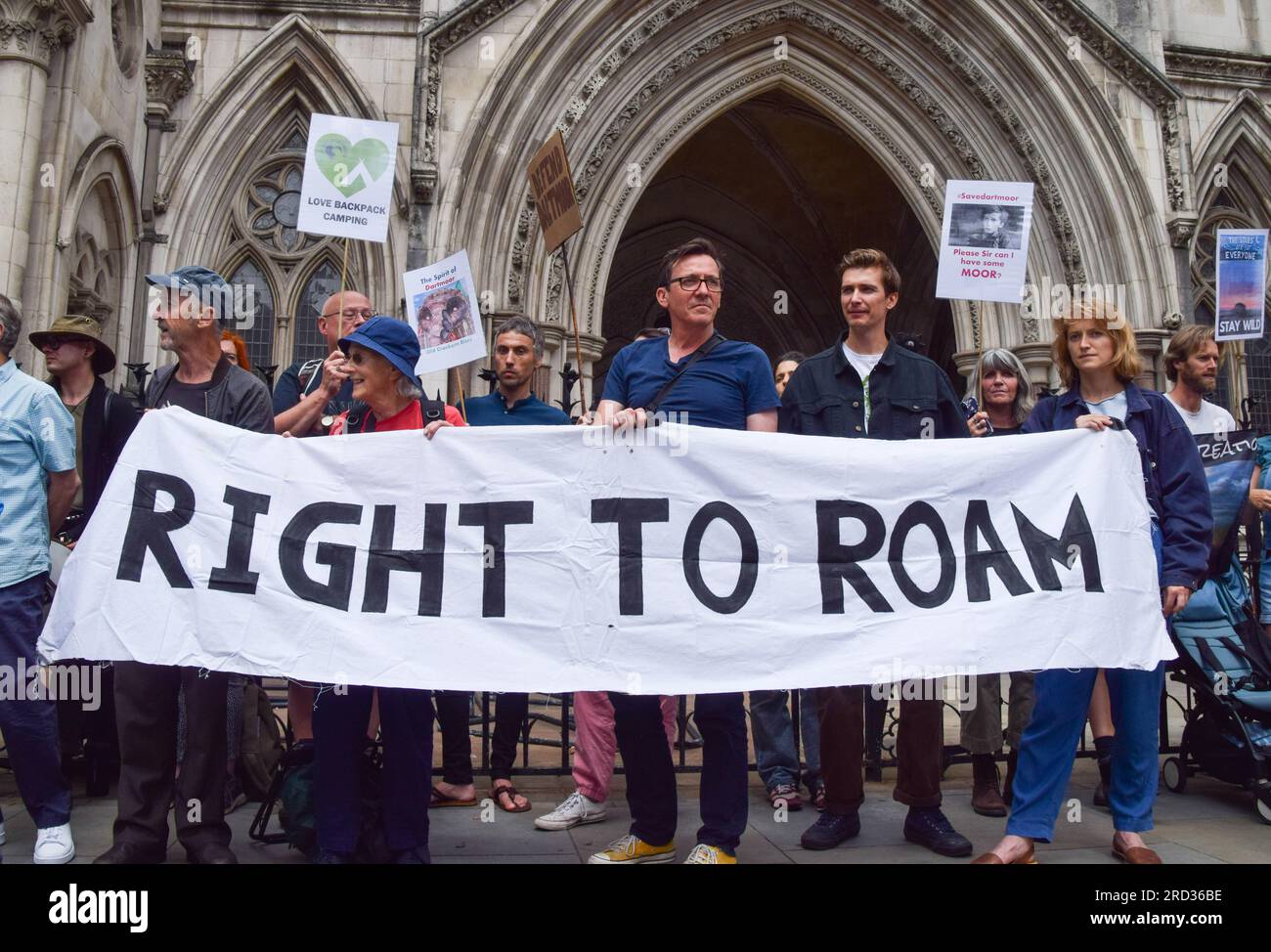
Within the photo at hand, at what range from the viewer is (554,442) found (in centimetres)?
377

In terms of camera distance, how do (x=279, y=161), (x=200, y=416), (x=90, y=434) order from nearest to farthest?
(x=200, y=416)
(x=90, y=434)
(x=279, y=161)

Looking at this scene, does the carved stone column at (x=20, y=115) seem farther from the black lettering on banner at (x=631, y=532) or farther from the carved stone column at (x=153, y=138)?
the black lettering on banner at (x=631, y=532)

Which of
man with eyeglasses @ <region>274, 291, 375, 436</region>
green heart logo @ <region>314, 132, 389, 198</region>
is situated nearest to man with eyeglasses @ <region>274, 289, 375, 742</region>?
man with eyeglasses @ <region>274, 291, 375, 436</region>

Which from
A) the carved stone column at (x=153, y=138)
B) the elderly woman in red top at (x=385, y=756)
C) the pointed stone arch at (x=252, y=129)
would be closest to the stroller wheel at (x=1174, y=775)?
the elderly woman in red top at (x=385, y=756)

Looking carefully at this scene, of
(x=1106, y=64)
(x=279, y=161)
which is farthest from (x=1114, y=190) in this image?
(x=279, y=161)

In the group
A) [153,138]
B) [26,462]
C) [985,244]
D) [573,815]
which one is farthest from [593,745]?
[153,138]

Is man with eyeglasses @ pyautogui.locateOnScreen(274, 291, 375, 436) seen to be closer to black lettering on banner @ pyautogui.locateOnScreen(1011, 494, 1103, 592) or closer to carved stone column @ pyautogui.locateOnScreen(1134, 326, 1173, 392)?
black lettering on banner @ pyautogui.locateOnScreen(1011, 494, 1103, 592)

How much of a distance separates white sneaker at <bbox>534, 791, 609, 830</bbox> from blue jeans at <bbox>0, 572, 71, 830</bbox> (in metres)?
1.90

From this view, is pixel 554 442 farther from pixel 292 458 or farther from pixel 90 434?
pixel 90 434

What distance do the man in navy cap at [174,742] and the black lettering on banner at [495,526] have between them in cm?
100

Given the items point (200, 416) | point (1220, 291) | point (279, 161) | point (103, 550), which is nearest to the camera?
point (103, 550)

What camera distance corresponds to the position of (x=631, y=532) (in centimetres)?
369

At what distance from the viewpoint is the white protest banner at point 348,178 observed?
6.73 meters

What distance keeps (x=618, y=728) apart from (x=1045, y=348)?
36.2 ft
